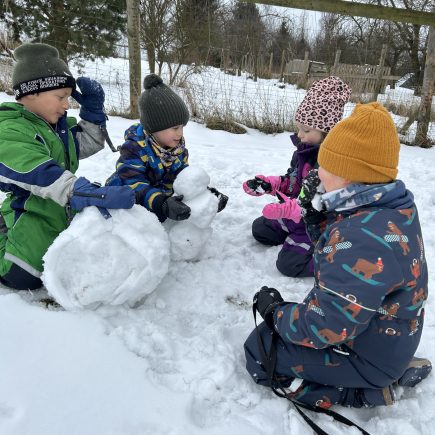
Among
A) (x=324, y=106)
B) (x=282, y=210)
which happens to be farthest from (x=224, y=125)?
(x=282, y=210)

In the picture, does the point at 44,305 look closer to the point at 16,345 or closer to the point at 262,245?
the point at 16,345

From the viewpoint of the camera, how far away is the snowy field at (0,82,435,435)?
1.14 meters

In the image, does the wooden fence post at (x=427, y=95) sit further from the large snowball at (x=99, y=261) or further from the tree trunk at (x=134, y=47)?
the large snowball at (x=99, y=261)

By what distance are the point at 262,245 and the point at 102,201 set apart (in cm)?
140

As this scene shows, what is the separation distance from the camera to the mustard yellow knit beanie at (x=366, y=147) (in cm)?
113

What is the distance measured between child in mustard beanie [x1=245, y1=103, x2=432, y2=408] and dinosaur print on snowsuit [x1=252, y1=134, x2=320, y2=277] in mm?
851

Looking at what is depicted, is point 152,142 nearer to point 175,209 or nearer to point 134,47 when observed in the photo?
point 175,209

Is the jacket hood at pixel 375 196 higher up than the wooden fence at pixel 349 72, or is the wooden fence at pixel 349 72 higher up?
the wooden fence at pixel 349 72

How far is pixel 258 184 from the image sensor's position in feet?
7.82

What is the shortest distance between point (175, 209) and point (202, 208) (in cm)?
18

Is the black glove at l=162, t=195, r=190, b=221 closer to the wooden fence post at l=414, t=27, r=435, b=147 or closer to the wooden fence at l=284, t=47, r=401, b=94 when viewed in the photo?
the wooden fence post at l=414, t=27, r=435, b=147

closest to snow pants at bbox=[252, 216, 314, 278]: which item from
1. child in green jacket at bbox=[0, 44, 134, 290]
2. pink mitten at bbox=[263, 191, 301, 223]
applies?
pink mitten at bbox=[263, 191, 301, 223]

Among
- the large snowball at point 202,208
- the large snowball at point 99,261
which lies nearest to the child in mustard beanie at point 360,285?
the large snowball at point 99,261

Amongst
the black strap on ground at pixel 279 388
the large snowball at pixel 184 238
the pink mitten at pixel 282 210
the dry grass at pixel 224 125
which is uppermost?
the dry grass at pixel 224 125
